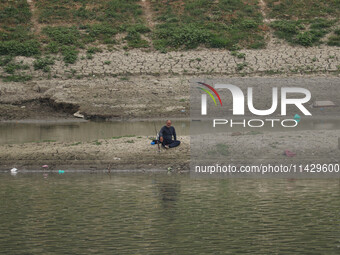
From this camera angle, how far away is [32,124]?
96.3 ft

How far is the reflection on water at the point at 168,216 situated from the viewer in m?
10.4

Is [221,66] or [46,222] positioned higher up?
[221,66]

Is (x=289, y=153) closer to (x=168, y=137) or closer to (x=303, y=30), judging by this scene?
(x=168, y=137)

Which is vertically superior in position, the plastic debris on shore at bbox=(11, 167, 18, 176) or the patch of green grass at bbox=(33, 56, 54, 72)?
the patch of green grass at bbox=(33, 56, 54, 72)

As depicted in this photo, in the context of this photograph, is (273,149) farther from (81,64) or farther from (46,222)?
(81,64)

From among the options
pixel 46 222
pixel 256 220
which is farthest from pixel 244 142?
pixel 46 222

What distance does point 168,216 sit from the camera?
12406 millimetres

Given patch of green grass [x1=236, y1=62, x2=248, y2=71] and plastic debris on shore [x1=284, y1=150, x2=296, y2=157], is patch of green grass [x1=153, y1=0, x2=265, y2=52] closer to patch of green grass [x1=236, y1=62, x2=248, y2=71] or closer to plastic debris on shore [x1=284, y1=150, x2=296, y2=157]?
patch of green grass [x1=236, y1=62, x2=248, y2=71]

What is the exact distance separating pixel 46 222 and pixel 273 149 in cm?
817

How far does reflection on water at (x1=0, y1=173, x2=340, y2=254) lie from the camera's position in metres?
10.4

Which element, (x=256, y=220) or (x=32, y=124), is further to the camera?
(x=32, y=124)

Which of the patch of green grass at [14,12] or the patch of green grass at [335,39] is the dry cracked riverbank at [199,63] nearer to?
the patch of green grass at [335,39]

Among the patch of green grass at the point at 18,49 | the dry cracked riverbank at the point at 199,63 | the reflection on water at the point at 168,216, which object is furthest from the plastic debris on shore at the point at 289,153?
the patch of green grass at the point at 18,49

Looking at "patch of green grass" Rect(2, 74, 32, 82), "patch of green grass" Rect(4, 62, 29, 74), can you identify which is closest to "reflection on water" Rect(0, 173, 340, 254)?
"patch of green grass" Rect(2, 74, 32, 82)
